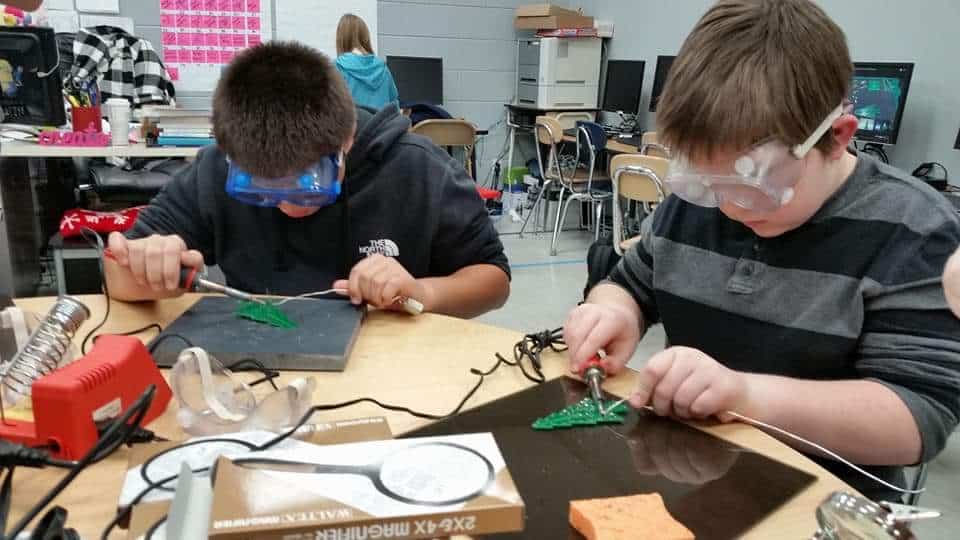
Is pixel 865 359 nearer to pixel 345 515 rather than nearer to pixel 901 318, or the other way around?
pixel 901 318

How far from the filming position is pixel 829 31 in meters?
0.89

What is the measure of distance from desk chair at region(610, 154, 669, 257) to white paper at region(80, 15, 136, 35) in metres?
3.52

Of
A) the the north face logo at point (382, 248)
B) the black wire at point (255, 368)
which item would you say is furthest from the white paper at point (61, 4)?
the black wire at point (255, 368)

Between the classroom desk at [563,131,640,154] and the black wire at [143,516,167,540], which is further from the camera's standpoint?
the classroom desk at [563,131,640,154]

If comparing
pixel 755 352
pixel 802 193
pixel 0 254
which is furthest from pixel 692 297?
pixel 0 254

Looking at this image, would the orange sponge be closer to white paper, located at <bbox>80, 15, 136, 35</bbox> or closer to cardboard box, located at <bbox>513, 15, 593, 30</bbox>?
white paper, located at <bbox>80, 15, 136, 35</bbox>

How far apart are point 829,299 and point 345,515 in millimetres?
756

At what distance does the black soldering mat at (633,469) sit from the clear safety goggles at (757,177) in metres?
0.28

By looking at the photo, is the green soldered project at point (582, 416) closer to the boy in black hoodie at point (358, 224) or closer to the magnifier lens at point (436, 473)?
the magnifier lens at point (436, 473)

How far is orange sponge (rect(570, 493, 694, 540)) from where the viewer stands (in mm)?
595

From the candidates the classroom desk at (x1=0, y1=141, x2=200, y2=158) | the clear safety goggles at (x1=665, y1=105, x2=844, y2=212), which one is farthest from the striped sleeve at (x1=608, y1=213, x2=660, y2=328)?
the classroom desk at (x1=0, y1=141, x2=200, y2=158)

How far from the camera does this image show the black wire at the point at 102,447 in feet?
2.05

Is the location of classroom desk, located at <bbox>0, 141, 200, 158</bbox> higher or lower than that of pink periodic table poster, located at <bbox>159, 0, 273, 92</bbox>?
lower

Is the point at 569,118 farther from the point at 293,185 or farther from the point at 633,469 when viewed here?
the point at 633,469
